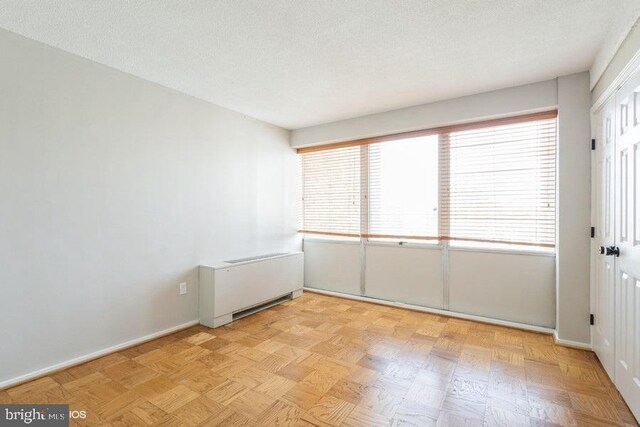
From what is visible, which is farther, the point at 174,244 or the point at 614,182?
the point at 174,244

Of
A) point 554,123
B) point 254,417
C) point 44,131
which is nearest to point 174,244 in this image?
point 44,131

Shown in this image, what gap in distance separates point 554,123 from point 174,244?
13.2 ft

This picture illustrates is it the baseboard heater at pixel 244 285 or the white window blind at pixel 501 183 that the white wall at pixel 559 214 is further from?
the baseboard heater at pixel 244 285

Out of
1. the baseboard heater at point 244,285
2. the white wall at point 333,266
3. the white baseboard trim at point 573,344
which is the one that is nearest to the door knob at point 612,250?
the white baseboard trim at point 573,344

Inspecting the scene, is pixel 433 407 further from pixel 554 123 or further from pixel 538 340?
pixel 554 123

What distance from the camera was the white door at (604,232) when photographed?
7.14 ft

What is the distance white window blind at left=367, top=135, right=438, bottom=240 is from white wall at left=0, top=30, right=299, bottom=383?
1891 millimetres

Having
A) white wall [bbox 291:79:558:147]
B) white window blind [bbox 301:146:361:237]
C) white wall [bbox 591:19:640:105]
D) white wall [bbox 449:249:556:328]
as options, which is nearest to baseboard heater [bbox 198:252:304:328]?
white window blind [bbox 301:146:361:237]

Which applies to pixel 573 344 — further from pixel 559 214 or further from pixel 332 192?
pixel 332 192

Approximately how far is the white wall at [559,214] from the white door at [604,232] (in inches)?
5.1

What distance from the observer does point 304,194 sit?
4.87 metres

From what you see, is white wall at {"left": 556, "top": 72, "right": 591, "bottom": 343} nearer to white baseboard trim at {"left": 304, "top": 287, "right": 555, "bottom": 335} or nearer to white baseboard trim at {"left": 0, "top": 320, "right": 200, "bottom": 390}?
white baseboard trim at {"left": 304, "top": 287, "right": 555, "bottom": 335}

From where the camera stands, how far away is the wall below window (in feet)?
10.2

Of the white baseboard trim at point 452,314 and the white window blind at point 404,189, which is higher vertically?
the white window blind at point 404,189
